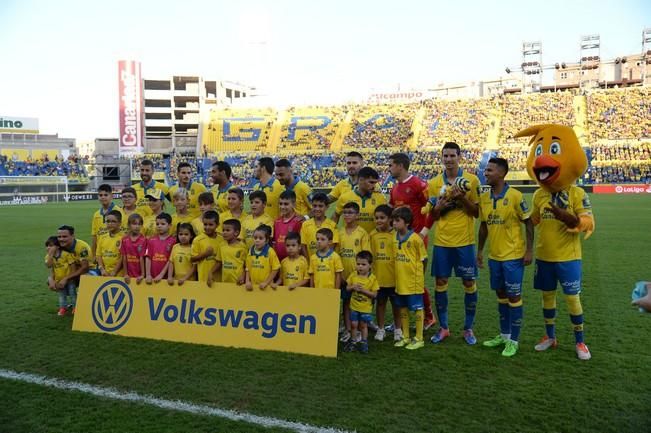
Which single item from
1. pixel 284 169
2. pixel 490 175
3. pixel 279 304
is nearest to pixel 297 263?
pixel 279 304

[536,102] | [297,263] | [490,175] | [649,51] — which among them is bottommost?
[297,263]

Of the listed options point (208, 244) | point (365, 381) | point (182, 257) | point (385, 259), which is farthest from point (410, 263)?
point (182, 257)

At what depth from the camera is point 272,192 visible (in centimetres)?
684

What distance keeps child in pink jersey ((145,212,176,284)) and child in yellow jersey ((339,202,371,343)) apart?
2208 mm

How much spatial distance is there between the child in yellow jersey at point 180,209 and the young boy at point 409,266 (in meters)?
3.06

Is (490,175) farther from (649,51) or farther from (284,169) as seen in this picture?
(649,51)

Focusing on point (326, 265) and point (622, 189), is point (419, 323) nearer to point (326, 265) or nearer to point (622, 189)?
point (326, 265)

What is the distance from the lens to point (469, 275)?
569cm

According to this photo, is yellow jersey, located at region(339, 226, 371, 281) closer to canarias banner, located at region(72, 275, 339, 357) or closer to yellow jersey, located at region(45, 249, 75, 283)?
canarias banner, located at region(72, 275, 339, 357)

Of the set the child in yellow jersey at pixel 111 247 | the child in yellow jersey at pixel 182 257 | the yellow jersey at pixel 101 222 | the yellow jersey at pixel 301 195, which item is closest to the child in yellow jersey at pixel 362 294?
the yellow jersey at pixel 301 195

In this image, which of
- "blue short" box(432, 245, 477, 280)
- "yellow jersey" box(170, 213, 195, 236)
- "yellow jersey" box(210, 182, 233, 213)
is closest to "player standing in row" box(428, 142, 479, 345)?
"blue short" box(432, 245, 477, 280)

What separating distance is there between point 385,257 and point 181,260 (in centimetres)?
247

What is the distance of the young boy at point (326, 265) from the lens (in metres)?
5.49

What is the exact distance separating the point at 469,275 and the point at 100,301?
14.3ft
